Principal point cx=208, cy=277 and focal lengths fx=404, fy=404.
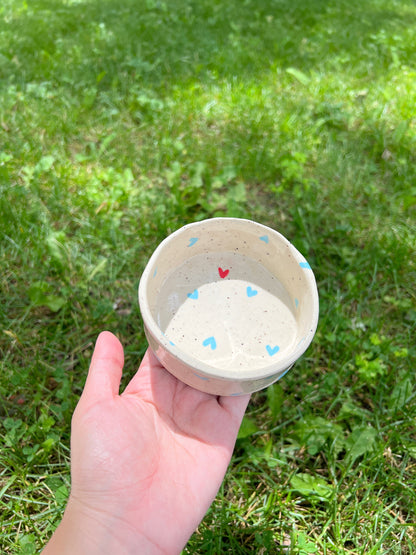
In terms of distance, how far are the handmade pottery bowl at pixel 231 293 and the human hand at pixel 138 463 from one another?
0.75 ft

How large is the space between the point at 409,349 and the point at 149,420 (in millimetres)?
1399

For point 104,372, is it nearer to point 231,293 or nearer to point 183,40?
point 231,293

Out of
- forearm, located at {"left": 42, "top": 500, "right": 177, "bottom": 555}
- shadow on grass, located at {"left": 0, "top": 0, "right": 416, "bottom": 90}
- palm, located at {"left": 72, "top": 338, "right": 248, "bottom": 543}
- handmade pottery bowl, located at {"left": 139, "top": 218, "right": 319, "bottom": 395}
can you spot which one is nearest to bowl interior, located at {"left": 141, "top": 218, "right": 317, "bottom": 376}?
handmade pottery bowl, located at {"left": 139, "top": 218, "right": 319, "bottom": 395}

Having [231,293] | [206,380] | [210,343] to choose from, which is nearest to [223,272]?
[231,293]

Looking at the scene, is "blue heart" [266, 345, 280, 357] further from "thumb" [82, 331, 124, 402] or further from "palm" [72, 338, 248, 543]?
"thumb" [82, 331, 124, 402]

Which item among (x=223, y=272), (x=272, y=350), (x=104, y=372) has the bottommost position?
(x=272, y=350)

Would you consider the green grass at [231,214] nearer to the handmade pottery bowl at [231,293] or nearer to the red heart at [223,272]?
the handmade pottery bowl at [231,293]

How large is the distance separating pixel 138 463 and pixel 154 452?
77 mm

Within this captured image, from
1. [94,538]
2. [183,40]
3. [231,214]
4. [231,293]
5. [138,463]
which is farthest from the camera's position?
[183,40]

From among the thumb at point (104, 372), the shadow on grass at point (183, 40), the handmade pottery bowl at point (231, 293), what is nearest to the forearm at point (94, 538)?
the thumb at point (104, 372)

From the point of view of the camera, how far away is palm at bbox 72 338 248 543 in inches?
49.5

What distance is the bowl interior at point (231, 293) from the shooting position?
170 cm

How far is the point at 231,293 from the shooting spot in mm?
1920

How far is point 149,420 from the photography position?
4.73 ft
